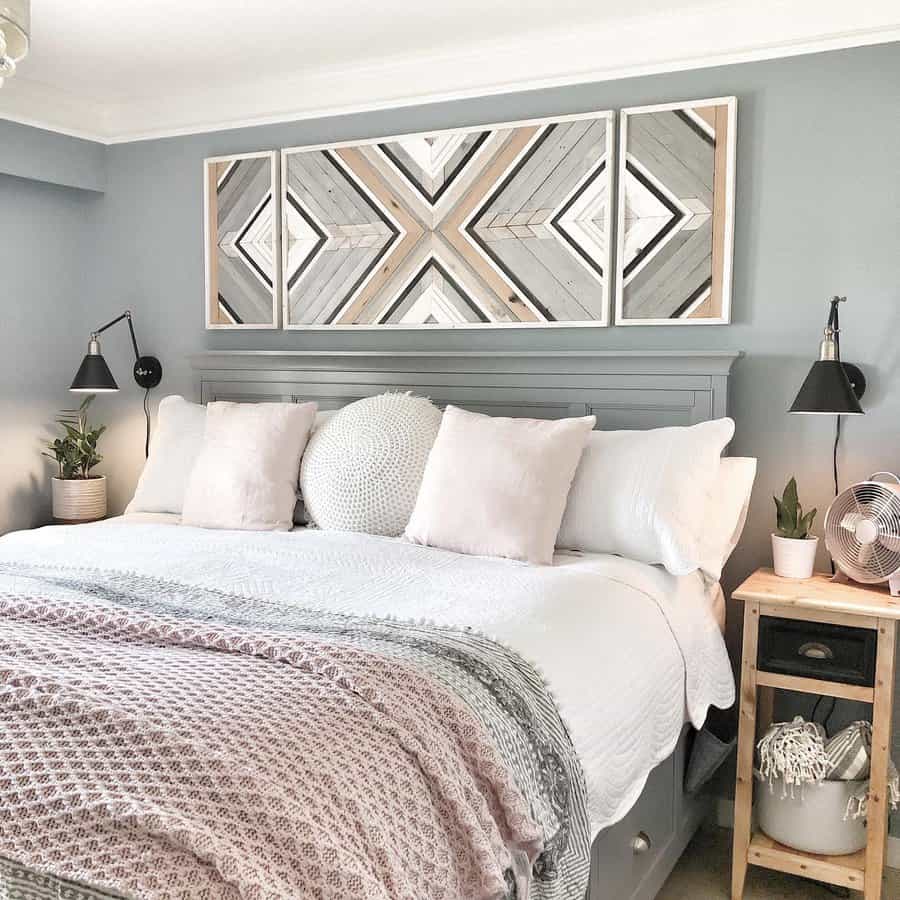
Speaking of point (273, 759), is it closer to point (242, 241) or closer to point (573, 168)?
point (573, 168)

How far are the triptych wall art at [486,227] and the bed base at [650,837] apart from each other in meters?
1.38

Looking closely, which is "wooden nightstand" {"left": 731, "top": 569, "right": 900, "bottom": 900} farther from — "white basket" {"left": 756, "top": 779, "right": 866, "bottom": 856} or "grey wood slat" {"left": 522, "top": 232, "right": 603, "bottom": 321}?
"grey wood slat" {"left": 522, "top": 232, "right": 603, "bottom": 321}

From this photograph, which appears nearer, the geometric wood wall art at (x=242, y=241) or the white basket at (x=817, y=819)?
the white basket at (x=817, y=819)

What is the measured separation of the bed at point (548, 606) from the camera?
1764 mm

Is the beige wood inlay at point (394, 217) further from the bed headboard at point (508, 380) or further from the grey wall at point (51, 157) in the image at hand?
the grey wall at point (51, 157)

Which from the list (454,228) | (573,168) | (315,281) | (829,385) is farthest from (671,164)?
(315,281)

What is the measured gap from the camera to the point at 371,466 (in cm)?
283

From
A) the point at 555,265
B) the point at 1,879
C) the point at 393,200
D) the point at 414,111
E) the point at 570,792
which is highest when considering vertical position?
the point at 414,111

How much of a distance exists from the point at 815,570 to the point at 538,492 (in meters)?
0.94

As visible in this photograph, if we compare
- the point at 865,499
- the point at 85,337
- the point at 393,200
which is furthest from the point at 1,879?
the point at 85,337

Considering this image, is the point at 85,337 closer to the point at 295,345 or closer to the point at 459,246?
the point at 295,345

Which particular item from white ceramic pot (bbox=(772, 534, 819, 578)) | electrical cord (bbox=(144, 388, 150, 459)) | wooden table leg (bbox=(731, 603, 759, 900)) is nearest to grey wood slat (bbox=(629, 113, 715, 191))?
white ceramic pot (bbox=(772, 534, 819, 578))

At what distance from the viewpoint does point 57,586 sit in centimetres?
210

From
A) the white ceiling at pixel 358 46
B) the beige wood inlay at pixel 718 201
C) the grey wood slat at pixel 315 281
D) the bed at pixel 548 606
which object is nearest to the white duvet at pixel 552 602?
the bed at pixel 548 606
